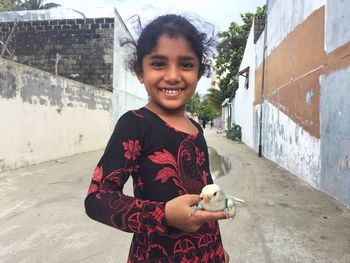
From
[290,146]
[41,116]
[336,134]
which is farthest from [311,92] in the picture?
[41,116]

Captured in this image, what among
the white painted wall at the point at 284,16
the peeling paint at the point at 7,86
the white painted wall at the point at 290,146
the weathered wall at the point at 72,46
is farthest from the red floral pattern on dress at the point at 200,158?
the weathered wall at the point at 72,46

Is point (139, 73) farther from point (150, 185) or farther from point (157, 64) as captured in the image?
point (150, 185)

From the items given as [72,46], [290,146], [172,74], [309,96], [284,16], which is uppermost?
[72,46]

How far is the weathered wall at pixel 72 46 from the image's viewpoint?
1747cm

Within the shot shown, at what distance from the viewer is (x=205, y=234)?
1290mm

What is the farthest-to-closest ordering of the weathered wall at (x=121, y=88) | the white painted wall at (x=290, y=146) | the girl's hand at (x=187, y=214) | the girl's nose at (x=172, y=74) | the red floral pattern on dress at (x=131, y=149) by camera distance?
1. the weathered wall at (x=121, y=88)
2. the white painted wall at (x=290, y=146)
3. the girl's nose at (x=172, y=74)
4. the red floral pattern on dress at (x=131, y=149)
5. the girl's hand at (x=187, y=214)

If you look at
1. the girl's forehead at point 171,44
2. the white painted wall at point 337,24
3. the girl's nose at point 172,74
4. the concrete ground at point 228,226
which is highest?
the white painted wall at point 337,24

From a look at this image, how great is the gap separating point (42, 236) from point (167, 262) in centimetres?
347

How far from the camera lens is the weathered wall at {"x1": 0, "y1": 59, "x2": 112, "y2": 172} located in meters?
9.08

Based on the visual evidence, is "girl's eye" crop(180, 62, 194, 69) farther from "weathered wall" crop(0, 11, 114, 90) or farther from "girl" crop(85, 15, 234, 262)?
"weathered wall" crop(0, 11, 114, 90)

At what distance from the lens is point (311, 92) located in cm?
758

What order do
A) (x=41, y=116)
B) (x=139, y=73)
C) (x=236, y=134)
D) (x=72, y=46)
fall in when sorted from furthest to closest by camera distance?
1. (x=236, y=134)
2. (x=72, y=46)
3. (x=41, y=116)
4. (x=139, y=73)

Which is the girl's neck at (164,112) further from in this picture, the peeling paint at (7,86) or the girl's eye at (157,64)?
the peeling paint at (7,86)

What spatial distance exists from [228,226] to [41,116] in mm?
7640
